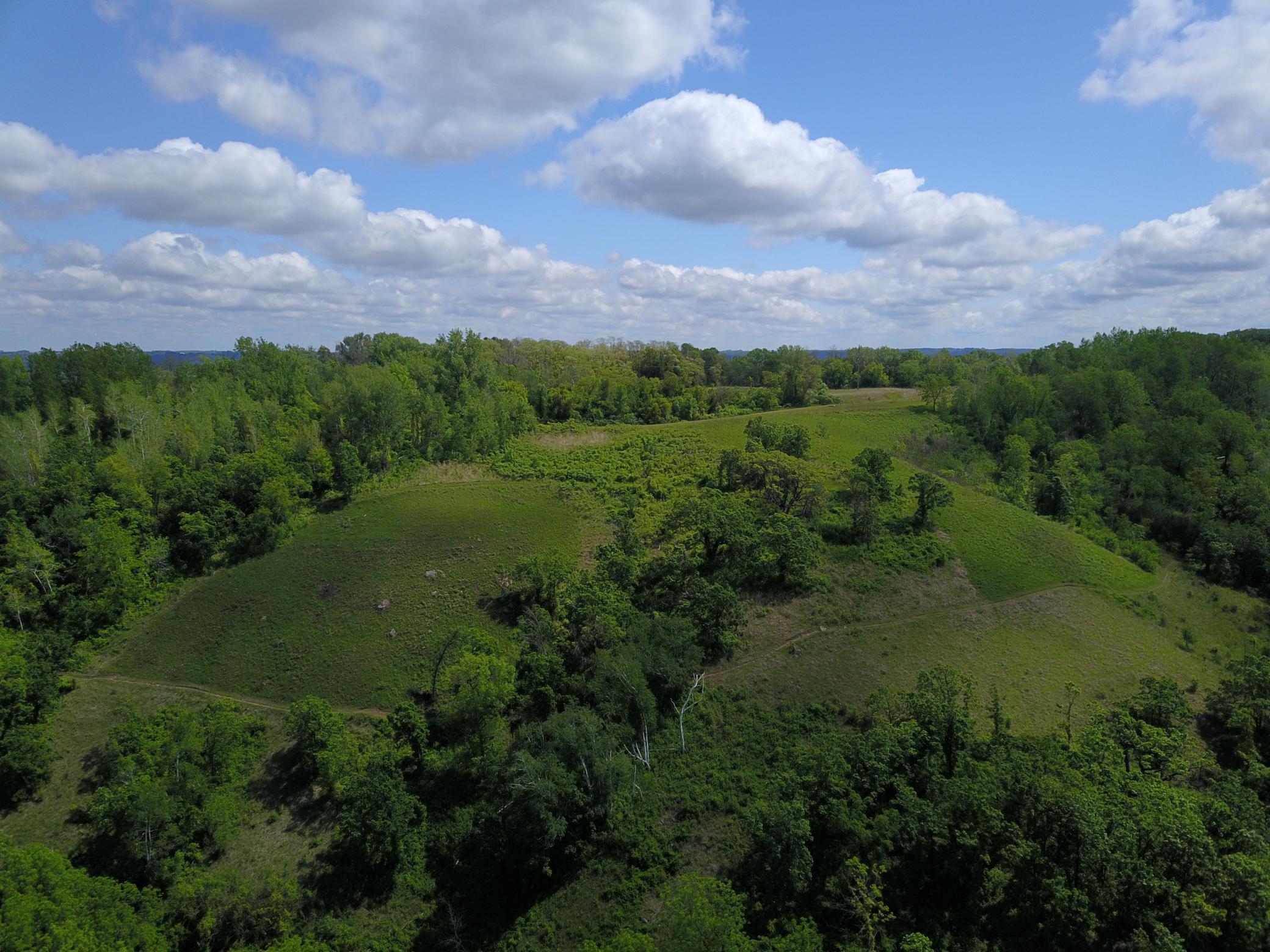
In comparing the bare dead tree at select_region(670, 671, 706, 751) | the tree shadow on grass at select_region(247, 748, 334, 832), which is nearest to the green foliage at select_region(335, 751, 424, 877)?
the tree shadow on grass at select_region(247, 748, 334, 832)

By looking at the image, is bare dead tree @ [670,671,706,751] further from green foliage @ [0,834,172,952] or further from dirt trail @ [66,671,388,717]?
green foliage @ [0,834,172,952]

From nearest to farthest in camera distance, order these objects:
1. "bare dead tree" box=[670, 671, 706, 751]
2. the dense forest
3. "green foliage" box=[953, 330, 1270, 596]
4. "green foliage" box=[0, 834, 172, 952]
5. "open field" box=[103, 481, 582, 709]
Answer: "green foliage" box=[0, 834, 172, 952]
the dense forest
"bare dead tree" box=[670, 671, 706, 751]
"open field" box=[103, 481, 582, 709]
"green foliage" box=[953, 330, 1270, 596]

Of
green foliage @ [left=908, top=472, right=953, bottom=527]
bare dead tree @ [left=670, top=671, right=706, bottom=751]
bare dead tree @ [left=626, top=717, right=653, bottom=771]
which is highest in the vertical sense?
green foliage @ [left=908, top=472, right=953, bottom=527]

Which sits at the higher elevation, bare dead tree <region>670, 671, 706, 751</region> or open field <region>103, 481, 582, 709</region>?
open field <region>103, 481, 582, 709</region>

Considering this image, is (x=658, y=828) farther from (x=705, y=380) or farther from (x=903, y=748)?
(x=705, y=380)

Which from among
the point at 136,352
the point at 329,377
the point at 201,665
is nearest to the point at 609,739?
the point at 201,665

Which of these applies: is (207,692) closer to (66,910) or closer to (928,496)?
(66,910)
